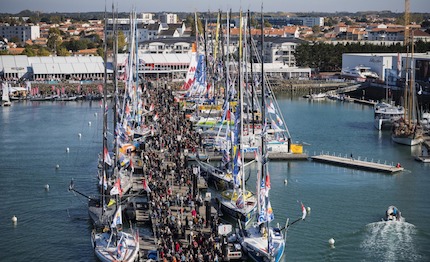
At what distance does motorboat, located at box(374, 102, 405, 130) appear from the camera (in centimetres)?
3488

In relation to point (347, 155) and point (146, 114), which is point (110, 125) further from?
point (347, 155)

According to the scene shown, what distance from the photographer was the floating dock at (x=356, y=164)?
25125 mm

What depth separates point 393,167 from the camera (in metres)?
25.3

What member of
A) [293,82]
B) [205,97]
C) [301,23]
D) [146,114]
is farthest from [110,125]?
[301,23]

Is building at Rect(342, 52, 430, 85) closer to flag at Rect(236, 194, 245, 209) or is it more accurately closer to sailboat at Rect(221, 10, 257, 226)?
sailboat at Rect(221, 10, 257, 226)

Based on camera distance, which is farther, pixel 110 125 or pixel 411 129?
pixel 110 125

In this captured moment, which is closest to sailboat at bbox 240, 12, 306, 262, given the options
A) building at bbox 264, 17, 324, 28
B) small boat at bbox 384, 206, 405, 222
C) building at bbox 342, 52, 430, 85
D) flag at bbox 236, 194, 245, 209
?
flag at bbox 236, 194, 245, 209

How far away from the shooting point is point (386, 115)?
35781 millimetres

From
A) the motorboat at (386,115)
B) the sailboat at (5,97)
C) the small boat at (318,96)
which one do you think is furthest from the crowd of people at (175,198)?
the small boat at (318,96)

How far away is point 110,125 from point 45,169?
31.6 ft

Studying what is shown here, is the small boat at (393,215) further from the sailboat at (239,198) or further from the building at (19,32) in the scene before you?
the building at (19,32)

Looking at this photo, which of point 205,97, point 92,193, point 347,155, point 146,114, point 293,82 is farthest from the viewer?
point 293,82

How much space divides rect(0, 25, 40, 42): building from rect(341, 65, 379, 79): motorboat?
5292 centimetres

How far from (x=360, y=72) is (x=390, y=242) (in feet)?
122
